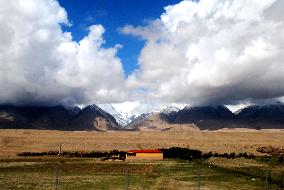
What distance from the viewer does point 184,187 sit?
4609cm

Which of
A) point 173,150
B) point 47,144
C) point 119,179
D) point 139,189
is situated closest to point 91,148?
point 47,144

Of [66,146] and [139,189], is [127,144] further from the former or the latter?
[139,189]

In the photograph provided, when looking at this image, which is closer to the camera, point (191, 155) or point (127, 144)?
point (191, 155)

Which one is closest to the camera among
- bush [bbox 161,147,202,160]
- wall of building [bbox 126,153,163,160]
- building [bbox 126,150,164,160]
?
wall of building [bbox 126,153,163,160]

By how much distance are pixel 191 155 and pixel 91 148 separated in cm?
6485

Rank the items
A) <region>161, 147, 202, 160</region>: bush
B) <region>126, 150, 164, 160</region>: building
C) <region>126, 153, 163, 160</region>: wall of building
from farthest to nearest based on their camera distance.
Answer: <region>161, 147, 202, 160</region>: bush < <region>126, 150, 164, 160</region>: building < <region>126, 153, 163, 160</region>: wall of building

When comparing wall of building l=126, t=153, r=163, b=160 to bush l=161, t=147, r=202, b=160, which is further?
bush l=161, t=147, r=202, b=160

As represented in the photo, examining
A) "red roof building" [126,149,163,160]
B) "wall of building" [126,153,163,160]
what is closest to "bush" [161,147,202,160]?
"wall of building" [126,153,163,160]

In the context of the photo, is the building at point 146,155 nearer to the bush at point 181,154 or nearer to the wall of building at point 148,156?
the wall of building at point 148,156

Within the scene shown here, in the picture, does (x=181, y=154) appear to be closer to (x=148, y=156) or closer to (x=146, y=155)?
(x=146, y=155)

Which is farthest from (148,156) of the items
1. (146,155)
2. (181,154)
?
(181,154)

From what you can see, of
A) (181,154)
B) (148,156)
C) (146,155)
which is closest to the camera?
(148,156)

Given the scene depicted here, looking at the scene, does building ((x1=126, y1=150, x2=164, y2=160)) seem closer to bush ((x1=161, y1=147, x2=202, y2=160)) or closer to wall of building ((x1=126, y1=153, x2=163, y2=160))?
wall of building ((x1=126, y1=153, x2=163, y2=160))

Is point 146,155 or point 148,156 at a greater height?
point 146,155
